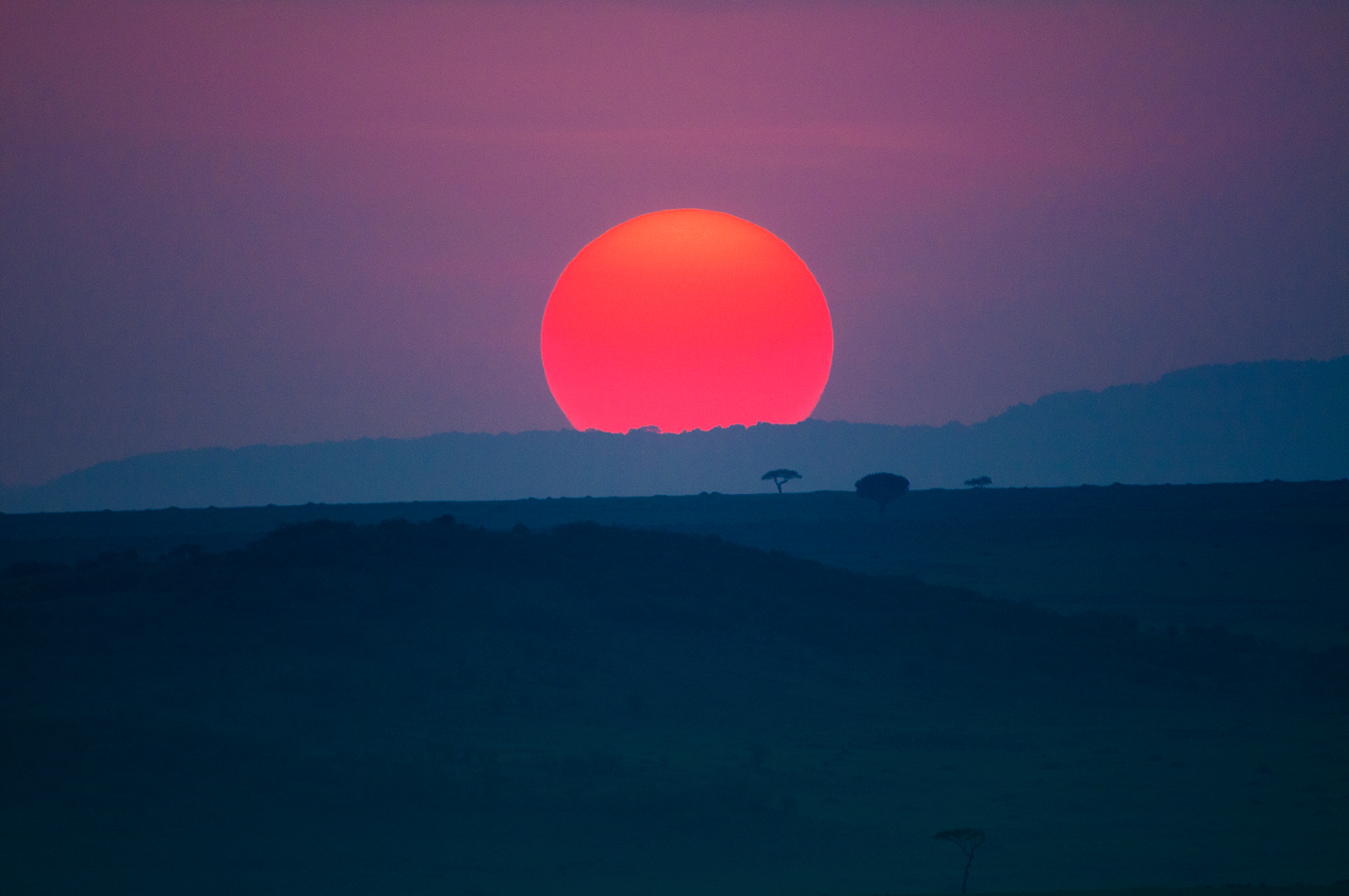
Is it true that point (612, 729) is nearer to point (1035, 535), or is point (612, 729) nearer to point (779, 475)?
point (1035, 535)

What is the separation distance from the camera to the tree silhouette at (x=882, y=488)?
97.1m

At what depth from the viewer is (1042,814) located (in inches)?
968

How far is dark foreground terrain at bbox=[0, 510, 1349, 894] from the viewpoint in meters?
22.1

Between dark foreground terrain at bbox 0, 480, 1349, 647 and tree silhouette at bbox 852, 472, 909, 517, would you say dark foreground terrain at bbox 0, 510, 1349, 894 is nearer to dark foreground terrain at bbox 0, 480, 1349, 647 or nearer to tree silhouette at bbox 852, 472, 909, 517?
dark foreground terrain at bbox 0, 480, 1349, 647

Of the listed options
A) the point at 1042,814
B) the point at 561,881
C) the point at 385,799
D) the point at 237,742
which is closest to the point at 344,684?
the point at 237,742

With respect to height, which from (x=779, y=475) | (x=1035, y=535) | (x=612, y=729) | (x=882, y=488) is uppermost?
(x=779, y=475)

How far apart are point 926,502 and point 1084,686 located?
6963 cm

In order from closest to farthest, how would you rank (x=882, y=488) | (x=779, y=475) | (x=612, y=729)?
1. (x=612, y=729)
2. (x=882, y=488)
3. (x=779, y=475)

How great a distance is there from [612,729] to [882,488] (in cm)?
6820

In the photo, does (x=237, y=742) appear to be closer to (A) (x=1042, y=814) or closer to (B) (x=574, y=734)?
(B) (x=574, y=734)

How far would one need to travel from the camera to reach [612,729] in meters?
30.9

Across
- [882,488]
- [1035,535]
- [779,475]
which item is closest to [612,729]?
[1035,535]

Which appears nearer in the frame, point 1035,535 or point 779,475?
point 1035,535

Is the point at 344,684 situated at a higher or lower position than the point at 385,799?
higher
